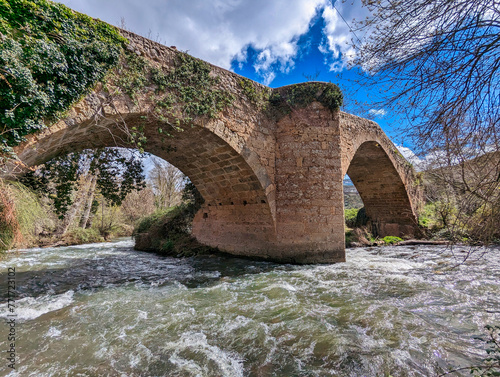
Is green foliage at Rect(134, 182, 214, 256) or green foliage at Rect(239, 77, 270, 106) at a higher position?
green foliage at Rect(239, 77, 270, 106)

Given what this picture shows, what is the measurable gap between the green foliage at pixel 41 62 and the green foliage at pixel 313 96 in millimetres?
4009

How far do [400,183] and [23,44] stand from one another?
12.1m

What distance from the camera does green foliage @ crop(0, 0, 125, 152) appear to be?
9.30ft

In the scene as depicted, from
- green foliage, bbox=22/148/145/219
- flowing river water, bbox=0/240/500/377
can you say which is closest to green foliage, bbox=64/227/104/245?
green foliage, bbox=22/148/145/219

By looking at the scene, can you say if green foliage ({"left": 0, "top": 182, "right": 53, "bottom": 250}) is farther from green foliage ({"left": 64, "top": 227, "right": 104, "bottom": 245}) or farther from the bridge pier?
green foliage ({"left": 64, "top": 227, "right": 104, "bottom": 245})

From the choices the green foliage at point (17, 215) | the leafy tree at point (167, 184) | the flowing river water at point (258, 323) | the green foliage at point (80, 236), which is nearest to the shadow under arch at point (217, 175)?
the green foliage at point (17, 215)

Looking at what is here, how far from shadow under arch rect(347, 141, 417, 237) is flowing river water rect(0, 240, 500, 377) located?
18.9 feet

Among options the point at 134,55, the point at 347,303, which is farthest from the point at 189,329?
the point at 134,55

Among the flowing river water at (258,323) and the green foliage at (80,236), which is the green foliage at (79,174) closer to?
the flowing river water at (258,323)

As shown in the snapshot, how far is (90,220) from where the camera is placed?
1502cm

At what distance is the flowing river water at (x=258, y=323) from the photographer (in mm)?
2055

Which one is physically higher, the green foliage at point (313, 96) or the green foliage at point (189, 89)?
the green foliage at point (313, 96)

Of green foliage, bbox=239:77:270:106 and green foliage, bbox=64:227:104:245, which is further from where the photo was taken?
green foliage, bbox=64:227:104:245

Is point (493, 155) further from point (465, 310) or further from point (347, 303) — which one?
point (347, 303)
